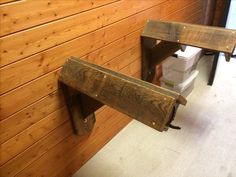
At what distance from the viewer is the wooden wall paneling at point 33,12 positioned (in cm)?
96

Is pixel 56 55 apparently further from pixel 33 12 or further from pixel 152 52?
pixel 152 52

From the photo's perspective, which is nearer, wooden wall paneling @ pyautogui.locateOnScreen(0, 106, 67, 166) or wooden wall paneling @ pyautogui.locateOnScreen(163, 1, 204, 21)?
wooden wall paneling @ pyautogui.locateOnScreen(0, 106, 67, 166)

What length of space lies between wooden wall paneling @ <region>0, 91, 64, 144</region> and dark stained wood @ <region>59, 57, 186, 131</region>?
0.14m

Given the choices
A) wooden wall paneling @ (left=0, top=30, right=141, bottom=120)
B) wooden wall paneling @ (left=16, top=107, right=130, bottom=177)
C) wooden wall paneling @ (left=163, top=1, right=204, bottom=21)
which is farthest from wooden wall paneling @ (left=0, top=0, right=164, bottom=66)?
wooden wall paneling @ (left=163, top=1, right=204, bottom=21)

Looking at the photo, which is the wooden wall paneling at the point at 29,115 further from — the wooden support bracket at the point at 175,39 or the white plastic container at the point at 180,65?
the white plastic container at the point at 180,65

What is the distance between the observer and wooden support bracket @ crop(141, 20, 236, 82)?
4.90ft

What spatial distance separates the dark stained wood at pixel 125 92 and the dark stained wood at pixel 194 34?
0.71m

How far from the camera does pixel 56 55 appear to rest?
4.04 ft

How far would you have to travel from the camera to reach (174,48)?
1795mm

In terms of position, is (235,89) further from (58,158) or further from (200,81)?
(58,158)

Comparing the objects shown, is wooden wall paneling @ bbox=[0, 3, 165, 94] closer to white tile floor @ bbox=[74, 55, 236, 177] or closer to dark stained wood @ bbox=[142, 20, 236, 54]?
dark stained wood @ bbox=[142, 20, 236, 54]

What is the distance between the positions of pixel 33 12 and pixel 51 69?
0.31 meters


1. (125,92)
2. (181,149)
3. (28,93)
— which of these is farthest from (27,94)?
(181,149)

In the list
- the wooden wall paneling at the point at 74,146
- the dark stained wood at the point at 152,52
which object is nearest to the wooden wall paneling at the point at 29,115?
the wooden wall paneling at the point at 74,146
